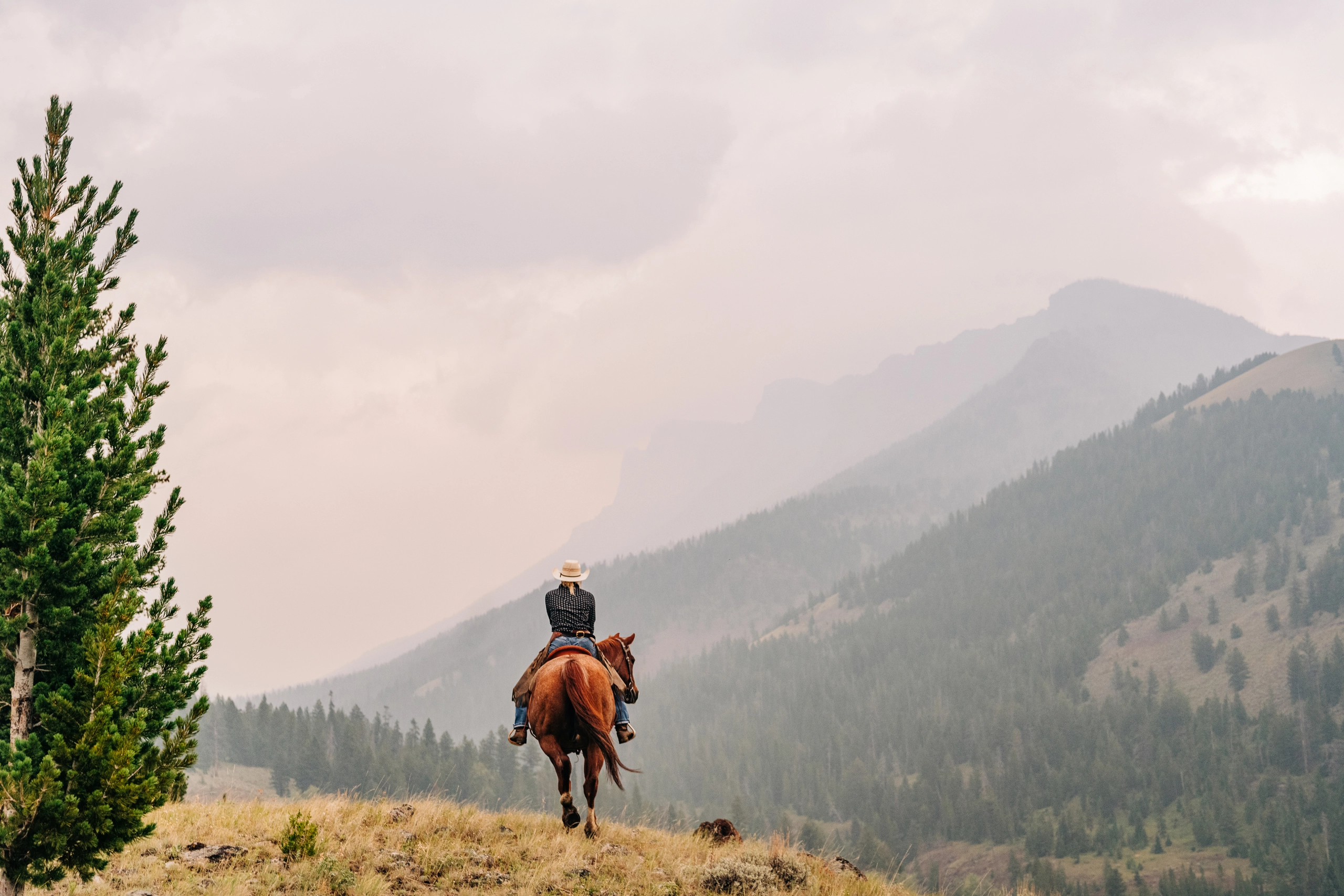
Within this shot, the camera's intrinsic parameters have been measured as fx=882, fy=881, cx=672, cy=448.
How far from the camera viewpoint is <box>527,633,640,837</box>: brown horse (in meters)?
15.5

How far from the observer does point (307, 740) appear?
127 metres

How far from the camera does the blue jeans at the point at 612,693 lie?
1664cm

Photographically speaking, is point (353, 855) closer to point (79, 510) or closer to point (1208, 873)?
point (79, 510)

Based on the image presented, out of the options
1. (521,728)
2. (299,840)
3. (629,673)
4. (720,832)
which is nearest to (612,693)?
(629,673)

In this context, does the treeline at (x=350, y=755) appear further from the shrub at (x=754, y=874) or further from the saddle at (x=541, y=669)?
the shrub at (x=754, y=874)

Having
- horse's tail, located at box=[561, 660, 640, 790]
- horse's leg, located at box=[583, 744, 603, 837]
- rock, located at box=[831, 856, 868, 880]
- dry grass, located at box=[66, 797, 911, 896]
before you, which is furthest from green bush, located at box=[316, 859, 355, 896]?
rock, located at box=[831, 856, 868, 880]

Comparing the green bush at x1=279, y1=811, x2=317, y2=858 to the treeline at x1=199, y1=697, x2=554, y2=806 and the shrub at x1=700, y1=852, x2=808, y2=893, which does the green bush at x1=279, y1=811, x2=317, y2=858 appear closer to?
the shrub at x1=700, y1=852, x2=808, y2=893

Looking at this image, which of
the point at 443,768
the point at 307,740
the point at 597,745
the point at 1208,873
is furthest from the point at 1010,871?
the point at 597,745

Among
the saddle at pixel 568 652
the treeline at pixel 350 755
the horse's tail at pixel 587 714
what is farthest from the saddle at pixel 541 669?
the treeline at pixel 350 755

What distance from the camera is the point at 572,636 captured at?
17.1m

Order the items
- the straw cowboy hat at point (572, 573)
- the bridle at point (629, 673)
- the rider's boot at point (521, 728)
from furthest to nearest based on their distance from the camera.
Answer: the bridle at point (629, 673), the straw cowboy hat at point (572, 573), the rider's boot at point (521, 728)

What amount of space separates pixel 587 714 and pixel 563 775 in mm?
1094

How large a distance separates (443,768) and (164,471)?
135559 millimetres

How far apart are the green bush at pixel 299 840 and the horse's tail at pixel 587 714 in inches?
185
